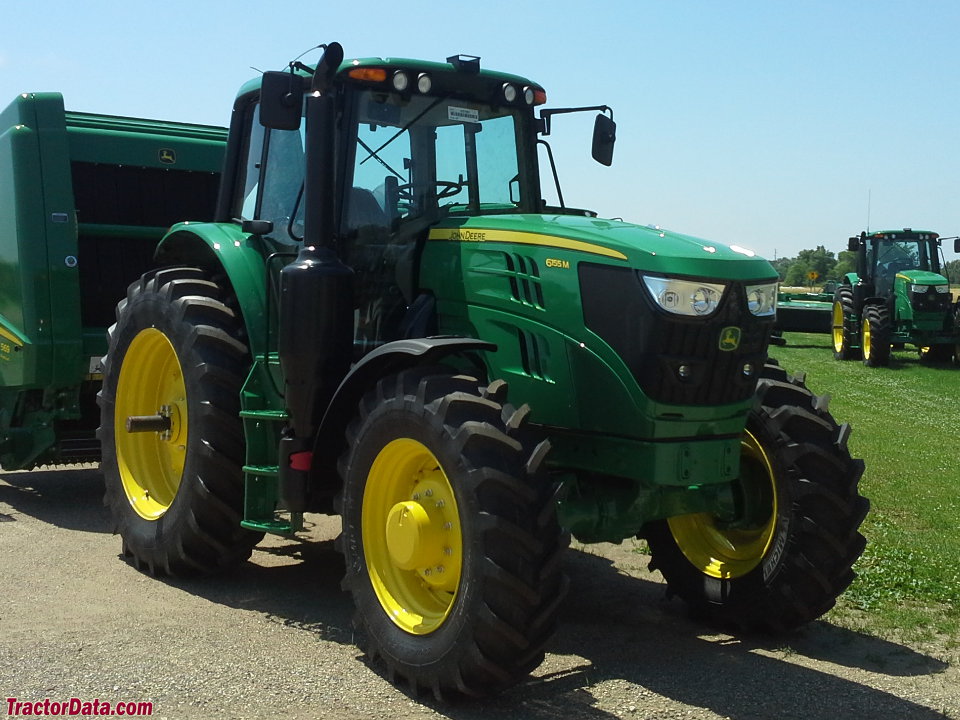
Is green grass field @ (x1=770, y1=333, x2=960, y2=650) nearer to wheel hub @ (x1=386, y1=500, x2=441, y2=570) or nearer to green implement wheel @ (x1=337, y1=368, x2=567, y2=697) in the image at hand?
green implement wheel @ (x1=337, y1=368, x2=567, y2=697)

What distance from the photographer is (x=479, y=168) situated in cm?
595

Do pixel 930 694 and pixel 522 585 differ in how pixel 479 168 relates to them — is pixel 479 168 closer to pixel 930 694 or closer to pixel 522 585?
pixel 522 585

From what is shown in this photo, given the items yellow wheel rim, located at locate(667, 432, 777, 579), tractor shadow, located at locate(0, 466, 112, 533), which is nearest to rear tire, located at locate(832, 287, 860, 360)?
tractor shadow, located at locate(0, 466, 112, 533)

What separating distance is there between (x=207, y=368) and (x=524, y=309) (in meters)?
1.83

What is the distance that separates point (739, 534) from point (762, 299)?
1.36m

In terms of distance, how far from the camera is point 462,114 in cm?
Result: 591

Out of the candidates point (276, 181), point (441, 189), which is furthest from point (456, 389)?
point (276, 181)

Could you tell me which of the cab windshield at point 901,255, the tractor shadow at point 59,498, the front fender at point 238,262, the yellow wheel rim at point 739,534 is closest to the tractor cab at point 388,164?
the front fender at point 238,262

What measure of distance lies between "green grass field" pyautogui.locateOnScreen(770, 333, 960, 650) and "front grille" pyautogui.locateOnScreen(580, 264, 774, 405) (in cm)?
171

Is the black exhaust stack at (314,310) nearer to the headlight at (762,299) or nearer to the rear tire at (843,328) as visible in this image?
the headlight at (762,299)

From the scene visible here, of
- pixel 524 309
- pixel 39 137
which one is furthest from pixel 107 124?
pixel 524 309

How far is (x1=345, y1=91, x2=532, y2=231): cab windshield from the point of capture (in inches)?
223

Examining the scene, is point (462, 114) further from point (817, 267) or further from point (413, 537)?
point (817, 267)

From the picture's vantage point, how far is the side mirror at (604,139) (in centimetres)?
628
